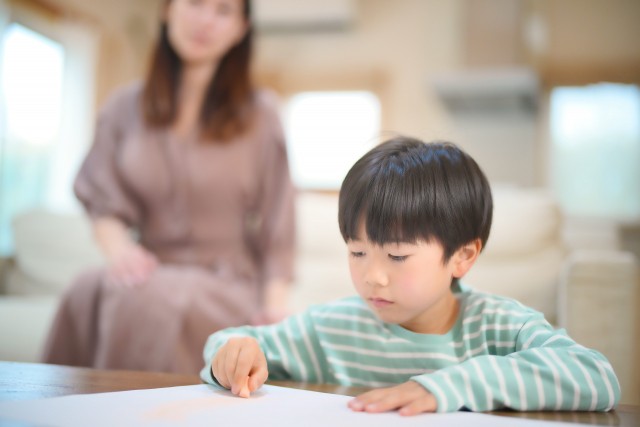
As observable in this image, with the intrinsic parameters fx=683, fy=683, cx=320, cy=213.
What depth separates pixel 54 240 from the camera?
268cm

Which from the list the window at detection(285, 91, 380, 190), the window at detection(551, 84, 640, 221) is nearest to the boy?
the window at detection(551, 84, 640, 221)

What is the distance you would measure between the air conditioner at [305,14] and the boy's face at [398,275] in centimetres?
436

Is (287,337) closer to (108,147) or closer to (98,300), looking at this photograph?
(98,300)

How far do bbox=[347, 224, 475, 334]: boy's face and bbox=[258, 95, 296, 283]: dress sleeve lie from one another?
756 millimetres

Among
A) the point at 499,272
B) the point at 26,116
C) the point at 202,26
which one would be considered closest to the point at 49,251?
the point at 26,116

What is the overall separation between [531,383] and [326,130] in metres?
4.61

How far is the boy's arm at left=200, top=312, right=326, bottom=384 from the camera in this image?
84cm

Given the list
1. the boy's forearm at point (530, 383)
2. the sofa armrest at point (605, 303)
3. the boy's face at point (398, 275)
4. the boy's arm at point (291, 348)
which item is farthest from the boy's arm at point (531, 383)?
the sofa armrest at point (605, 303)

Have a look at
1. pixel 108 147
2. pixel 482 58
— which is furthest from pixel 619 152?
pixel 108 147

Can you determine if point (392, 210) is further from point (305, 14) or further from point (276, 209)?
point (305, 14)

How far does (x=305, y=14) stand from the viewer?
4957 millimetres

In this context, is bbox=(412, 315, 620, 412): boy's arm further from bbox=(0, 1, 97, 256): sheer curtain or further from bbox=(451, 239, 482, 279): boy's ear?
bbox=(0, 1, 97, 256): sheer curtain

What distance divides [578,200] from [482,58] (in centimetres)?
118

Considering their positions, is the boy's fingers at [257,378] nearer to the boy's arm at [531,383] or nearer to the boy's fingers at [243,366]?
the boy's fingers at [243,366]
